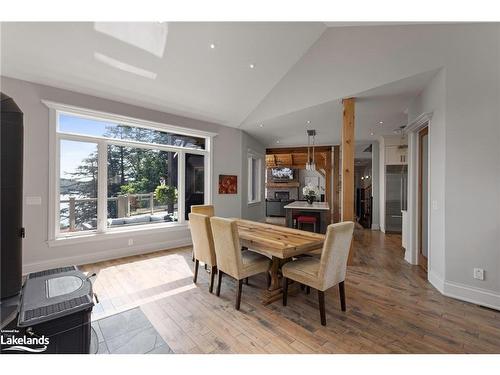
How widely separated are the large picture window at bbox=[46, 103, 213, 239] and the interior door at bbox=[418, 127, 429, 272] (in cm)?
418

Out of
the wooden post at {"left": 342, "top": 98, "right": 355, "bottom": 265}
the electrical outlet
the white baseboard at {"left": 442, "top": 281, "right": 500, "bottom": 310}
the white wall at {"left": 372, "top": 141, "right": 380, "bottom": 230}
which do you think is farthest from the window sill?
the white wall at {"left": 372, "top": 141, "right": 380, "bottom": 230}

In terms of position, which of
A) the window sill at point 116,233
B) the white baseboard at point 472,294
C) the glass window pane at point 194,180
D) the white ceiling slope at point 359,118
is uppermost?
the white ceiling slope at point 359,118

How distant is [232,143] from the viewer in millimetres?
5770

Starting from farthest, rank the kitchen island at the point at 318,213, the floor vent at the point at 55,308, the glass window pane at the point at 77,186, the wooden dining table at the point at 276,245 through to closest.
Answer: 1. the kitchen island at the point at 318,213
2. the glass window pane at the point at 77,186
3. the wooden dining table at the point at 276,245
4. the floor vent at the point at 55,308

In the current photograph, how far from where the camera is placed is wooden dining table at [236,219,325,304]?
2238 millimetres

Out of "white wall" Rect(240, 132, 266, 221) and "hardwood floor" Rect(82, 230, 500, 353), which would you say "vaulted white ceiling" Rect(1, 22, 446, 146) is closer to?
"white wall" Rect(240, 132, 266, 221)

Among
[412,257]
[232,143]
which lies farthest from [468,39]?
[232,143]

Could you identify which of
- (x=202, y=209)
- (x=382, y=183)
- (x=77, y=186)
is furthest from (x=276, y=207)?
(x=77, y=186)

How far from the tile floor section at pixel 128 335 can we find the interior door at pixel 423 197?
380 centimetres

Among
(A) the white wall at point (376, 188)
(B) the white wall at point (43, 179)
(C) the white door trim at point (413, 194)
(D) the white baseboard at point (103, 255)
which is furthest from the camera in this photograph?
(A) the white wall at point (376, 188)

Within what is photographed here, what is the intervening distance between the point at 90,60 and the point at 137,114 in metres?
1.18

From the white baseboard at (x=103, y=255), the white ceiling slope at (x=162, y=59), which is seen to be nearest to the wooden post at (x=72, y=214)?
the white baseboard at (x=103, y=255)

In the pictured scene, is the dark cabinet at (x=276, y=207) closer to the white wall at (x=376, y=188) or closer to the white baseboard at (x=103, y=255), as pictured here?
the white wall at (x=376, y=188)

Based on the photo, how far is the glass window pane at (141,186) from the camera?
412 centimetres
